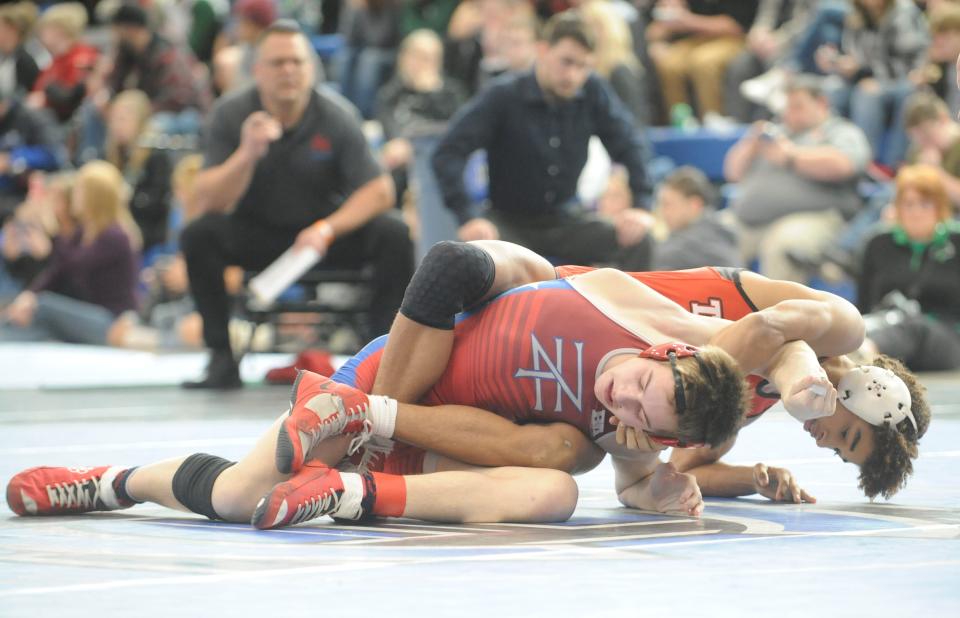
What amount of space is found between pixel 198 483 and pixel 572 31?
386 cm

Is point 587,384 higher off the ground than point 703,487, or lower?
higher

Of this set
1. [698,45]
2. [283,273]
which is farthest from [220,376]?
[698,45]

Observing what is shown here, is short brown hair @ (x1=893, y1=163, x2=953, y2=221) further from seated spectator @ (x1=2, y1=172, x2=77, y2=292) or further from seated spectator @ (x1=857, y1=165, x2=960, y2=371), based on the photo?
seated spectator @ (x1=2, y1=172, x2=77, y2=292)

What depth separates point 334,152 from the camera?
22.5 feet

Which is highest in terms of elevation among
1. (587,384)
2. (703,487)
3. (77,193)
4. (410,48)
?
(410,48)

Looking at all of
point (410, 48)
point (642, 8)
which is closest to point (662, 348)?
point (410, 48)

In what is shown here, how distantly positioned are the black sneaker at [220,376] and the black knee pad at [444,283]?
134 inches

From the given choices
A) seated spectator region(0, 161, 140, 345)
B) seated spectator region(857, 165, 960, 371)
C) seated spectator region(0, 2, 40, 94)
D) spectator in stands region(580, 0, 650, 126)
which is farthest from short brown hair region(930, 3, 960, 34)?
seated spectator region(0, 2, 40, 94)

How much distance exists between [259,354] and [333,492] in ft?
19.3

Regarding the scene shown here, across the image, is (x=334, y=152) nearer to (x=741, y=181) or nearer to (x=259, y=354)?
(x=259, y=354)

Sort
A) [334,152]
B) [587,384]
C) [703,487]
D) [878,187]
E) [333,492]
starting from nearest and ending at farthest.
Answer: [333,492]
[587,384]
[703,487]
[334,152]
[878,187]

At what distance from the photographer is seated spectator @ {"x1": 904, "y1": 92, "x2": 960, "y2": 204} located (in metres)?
8.04

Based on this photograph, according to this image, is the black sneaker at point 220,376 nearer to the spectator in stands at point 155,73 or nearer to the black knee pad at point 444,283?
the black knee pad at point 444,283

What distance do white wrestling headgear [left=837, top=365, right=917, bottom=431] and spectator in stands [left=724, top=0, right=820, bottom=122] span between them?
6.11 m
